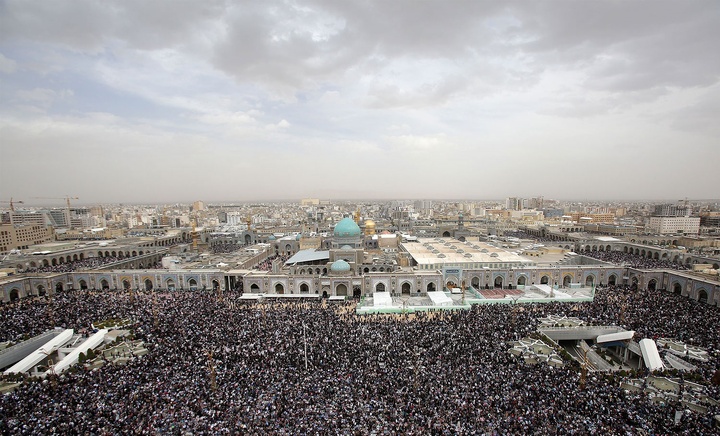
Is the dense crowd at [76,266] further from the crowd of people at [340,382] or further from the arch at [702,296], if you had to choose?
the arch at [702,296]

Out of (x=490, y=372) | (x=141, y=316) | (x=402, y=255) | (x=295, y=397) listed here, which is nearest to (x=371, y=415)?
(x=295, y=397)

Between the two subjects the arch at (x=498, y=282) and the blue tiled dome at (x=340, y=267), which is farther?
the arch at (x=498, y=282)

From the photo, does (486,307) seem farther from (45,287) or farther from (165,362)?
(45,287)

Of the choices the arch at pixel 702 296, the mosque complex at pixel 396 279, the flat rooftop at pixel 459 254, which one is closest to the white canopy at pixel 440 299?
the mosque complex at pixel 396 279

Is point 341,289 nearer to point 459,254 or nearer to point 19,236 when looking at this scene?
point 459,254

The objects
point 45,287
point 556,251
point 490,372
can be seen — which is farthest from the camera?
point 556,251

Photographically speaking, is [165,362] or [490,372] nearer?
[490,372]

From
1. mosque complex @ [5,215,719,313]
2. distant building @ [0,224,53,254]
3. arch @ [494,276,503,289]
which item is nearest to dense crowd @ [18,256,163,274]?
mosque complex @ [5,215,719,313]

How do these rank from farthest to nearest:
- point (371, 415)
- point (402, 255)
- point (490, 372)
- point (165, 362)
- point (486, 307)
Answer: point (402, 255), point (486, 307), point (165, 362), point (490, 372), point (371, 415)
